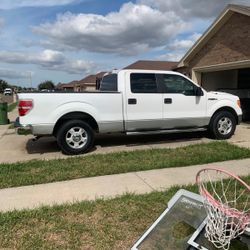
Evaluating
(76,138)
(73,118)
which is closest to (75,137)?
(76,138)

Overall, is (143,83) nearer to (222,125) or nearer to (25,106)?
(222,125)

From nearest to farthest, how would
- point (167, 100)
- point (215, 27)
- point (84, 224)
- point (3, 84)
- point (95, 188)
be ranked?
point (84, 224)
point (95, 188)
point (167, 100)
point (215, 27)
point (3, 84)

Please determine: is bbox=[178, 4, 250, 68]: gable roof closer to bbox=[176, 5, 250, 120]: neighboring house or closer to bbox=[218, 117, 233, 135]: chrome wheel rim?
bbox=[176, 5, 250, 120]: neighboring house

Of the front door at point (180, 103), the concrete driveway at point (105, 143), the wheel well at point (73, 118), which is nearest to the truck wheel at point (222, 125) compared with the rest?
the concrete driveway at point (105, 143)

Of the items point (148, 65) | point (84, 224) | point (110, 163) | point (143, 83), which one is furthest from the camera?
point (148, 65)

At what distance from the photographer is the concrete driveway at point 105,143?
8.41 meters

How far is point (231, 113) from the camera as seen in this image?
9.73 metres

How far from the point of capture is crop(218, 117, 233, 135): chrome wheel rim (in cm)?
961

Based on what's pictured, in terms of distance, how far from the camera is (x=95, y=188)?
18.5 ft

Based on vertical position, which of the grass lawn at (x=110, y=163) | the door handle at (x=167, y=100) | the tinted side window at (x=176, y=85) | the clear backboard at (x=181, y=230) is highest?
the tinted side window at (x=176, y=85)

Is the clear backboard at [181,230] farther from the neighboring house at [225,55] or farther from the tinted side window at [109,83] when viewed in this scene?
the neighboring house at [225,55]

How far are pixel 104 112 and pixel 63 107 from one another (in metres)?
1.01

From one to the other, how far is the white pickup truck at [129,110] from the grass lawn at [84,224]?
3.38 m

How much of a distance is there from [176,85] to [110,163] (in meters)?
3.21
